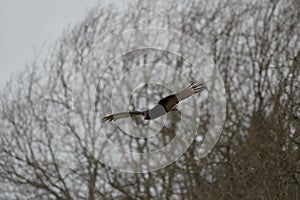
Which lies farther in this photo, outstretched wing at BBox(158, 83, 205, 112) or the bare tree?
the bare tree

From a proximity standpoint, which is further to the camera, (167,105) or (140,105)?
(140,105)

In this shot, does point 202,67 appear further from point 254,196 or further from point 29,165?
point 29,165

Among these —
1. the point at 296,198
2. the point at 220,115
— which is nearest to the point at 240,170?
the point at 220,115

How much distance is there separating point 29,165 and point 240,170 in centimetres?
596

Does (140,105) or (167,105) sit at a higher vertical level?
(140,105)

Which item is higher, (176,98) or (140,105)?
(140,105)

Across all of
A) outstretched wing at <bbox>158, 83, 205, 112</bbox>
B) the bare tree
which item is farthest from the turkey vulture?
the bare tree

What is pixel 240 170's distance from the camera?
15.4 meters

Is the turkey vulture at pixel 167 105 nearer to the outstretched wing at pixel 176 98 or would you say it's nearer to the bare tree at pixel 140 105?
the outstretched wing at pixel 176 98

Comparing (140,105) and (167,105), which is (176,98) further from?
(140,105)

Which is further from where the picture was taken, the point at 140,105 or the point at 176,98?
the point at 140,105

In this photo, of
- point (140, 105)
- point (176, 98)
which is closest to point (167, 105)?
point (176, 98)

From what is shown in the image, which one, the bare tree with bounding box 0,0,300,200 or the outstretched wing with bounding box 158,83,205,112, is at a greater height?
the bare tree with bounding box 0,0,300,200

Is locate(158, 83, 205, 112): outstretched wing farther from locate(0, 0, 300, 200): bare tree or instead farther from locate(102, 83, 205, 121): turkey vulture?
locate(0, 0, 300, 200): bare tree
